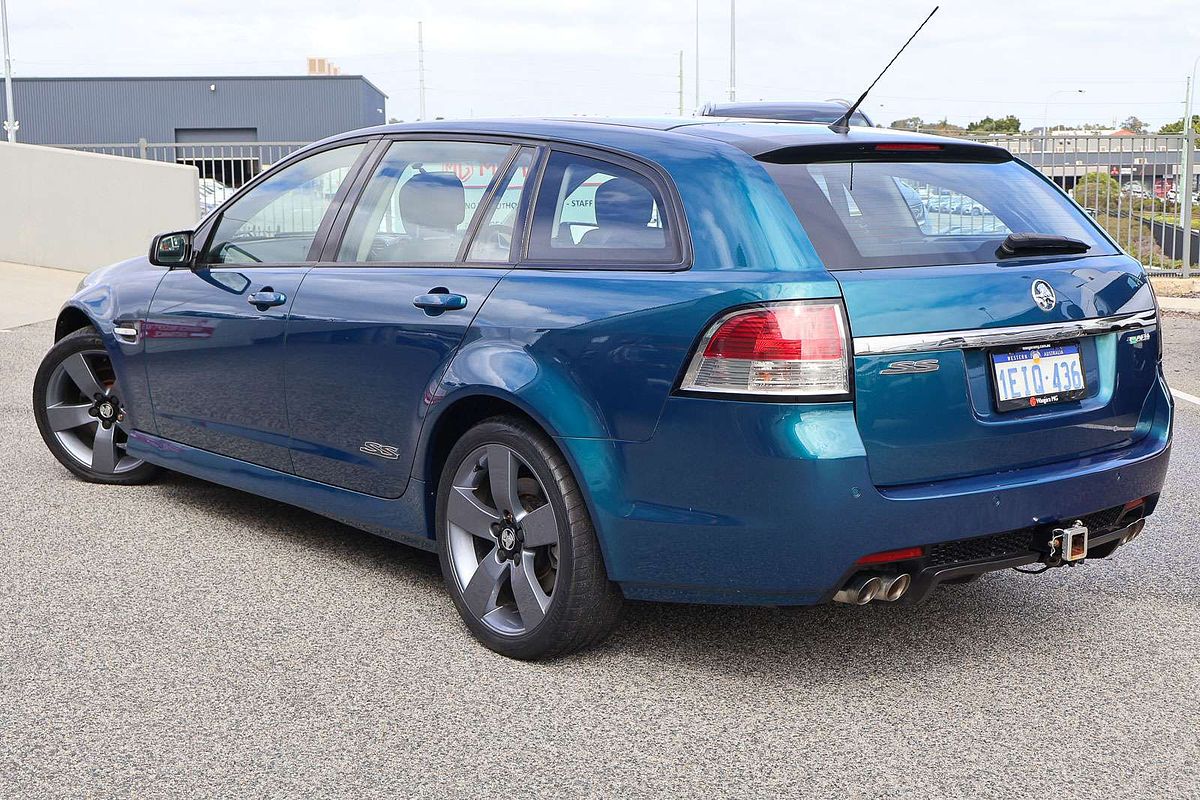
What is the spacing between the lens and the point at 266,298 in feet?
16.3

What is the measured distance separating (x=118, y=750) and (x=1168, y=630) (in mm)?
3134

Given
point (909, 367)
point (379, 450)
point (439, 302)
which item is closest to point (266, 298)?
point (379, 450)

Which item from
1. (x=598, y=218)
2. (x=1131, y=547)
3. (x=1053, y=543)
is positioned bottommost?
(x=1131, y=547)

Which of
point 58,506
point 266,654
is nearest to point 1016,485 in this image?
point 266,654

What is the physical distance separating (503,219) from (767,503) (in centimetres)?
133

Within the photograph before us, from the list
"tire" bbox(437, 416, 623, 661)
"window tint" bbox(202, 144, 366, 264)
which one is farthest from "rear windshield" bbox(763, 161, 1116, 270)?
"window tint" bbox(202, 144, 366, 264)

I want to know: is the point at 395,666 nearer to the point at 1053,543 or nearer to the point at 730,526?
the point at 730,526

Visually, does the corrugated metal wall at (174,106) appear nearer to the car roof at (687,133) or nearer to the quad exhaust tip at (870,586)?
the car roof at (687,133)

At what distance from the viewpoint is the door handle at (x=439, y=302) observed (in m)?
4.21

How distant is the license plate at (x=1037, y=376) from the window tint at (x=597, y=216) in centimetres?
92

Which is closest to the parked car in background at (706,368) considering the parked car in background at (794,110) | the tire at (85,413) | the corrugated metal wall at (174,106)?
the tire at (85,413)

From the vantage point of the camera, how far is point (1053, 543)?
3793 mm

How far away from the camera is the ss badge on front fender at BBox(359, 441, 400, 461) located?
4484mm

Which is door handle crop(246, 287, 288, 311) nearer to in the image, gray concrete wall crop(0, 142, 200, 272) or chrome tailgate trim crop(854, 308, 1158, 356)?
chrome tailgate trim crop(854, 308, 1158, 356)
